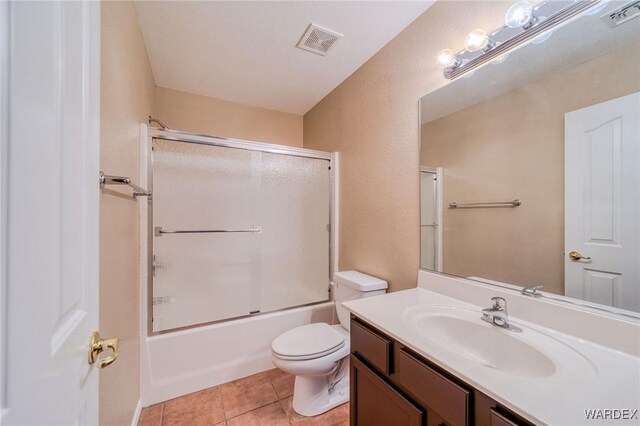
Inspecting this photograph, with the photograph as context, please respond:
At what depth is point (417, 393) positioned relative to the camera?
33.0 inches

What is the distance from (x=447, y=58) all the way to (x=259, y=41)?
121cm

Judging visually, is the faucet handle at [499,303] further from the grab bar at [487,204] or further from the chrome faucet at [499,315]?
the grab bar at [487,204]

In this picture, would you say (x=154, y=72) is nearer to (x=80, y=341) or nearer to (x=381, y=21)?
(x=381, y=21)

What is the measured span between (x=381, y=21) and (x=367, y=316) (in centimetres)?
169

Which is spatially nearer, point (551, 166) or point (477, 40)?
point (551, 166)

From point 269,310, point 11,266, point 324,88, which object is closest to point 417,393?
point 11,266

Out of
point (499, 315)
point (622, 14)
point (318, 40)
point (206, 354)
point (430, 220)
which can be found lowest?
point (206, 354)

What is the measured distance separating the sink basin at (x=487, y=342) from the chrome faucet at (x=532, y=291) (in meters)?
0.13

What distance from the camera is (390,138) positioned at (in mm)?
1708

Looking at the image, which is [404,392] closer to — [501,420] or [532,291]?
[501,420]

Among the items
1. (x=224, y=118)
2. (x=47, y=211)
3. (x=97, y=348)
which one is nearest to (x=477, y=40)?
(x=47, y=211)

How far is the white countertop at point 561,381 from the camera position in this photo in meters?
0.56

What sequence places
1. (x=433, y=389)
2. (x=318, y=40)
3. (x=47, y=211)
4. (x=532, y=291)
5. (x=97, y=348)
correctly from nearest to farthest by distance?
1. (x=47, y=211)
2. (x=97, y=348)
3. (x=433, y=389)
4. (x=532, y=291)
5. (x=318, y=40)

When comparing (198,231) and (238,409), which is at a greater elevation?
(198,231)
